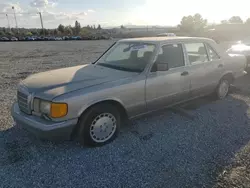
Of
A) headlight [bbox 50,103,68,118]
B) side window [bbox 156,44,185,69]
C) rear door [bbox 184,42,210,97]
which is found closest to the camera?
headlight [bbox 50,103,68,118]

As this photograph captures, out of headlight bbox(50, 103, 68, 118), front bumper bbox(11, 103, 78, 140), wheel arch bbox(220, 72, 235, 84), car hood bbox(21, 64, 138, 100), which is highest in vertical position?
car hood bbox(21, 64, 138, 100)

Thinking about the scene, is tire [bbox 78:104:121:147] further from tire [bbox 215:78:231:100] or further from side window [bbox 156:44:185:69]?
tire [bbox 215:78:231:100]

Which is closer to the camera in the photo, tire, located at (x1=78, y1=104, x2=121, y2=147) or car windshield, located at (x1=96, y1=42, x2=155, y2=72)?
tire, located at (x1=78, y1=104, x2=121, y2=147)

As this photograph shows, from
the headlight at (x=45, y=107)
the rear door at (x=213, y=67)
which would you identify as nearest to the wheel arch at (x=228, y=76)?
the rear door at (x=213, y=67)

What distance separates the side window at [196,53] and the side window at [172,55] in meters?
0.24

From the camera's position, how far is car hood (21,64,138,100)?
2947 millimetres

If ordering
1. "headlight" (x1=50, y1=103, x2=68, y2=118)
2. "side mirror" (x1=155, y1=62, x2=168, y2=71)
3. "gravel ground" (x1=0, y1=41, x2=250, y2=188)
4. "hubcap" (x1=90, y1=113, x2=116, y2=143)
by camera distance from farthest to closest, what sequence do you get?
"side mirror" (x1=155, y1=62, x2=168, y2=71), "hubcap" (x1=90, y1=113, x2=116, y2=143), "headlight" (x1=50, y1=103, x2=68, y2=118), "gravel ground" (x1=0, y1=41, x2=250, y2=188)

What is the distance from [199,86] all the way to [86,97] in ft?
8.68

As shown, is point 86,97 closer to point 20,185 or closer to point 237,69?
point 20,185

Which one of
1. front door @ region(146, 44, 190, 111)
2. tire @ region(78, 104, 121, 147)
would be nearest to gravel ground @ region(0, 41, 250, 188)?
tire @ region(78, 104, 121, 147)

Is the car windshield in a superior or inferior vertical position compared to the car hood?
superior

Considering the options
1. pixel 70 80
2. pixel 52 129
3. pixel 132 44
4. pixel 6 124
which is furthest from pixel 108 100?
pixel 6 124

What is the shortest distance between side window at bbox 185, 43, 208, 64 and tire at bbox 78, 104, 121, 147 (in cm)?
201

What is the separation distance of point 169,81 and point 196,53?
1214 mm
